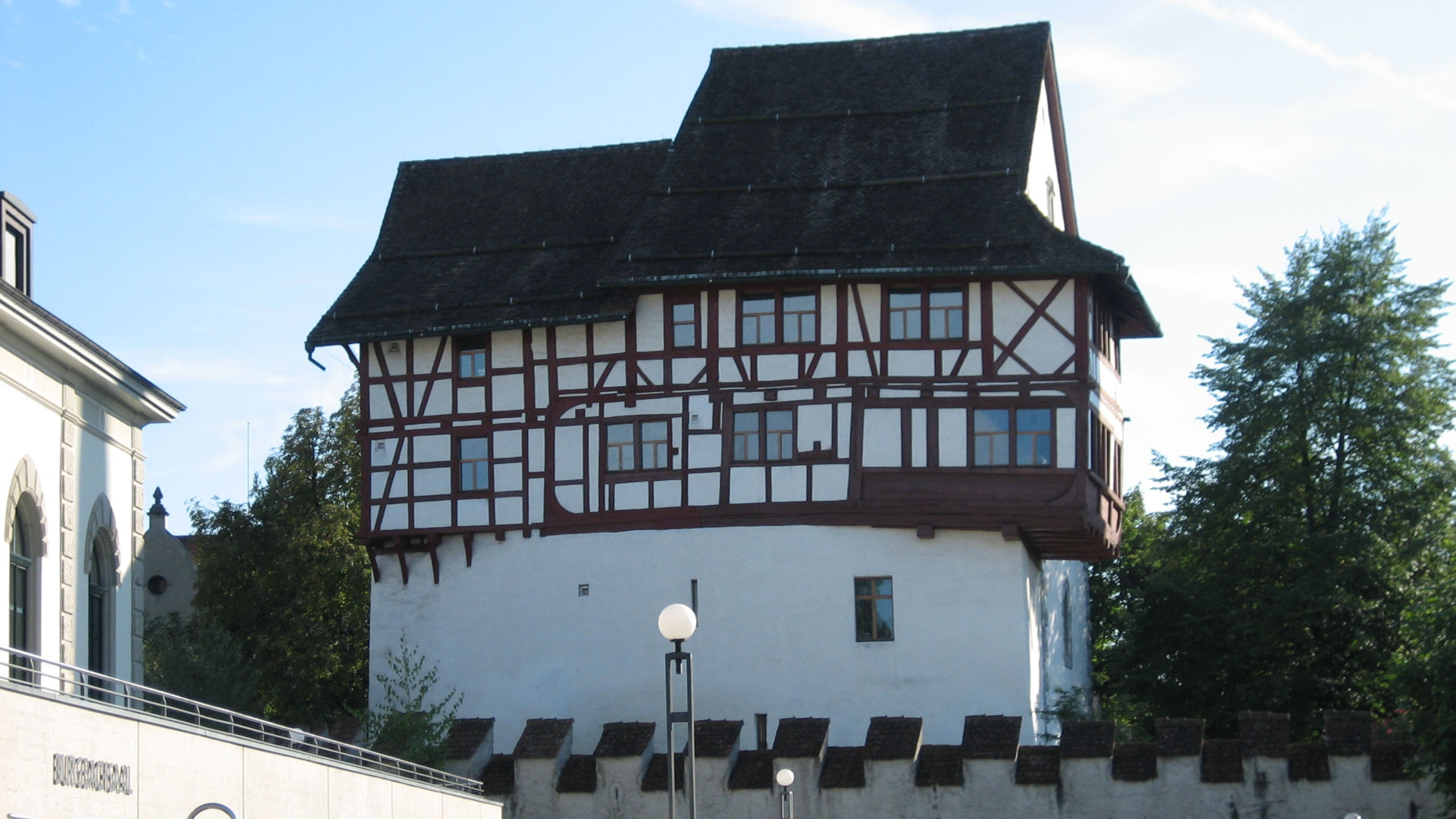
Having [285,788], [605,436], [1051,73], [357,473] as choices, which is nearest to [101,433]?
[285,788]

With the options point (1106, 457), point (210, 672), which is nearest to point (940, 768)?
point (1106, 457)

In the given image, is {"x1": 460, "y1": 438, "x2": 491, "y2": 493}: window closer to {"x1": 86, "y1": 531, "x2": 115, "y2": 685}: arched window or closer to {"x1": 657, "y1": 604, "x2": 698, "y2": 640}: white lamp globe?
{"x1": 86, "y1": 531, "x2": 115, "y2": 685}: arched window

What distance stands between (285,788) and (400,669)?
18.1 metres

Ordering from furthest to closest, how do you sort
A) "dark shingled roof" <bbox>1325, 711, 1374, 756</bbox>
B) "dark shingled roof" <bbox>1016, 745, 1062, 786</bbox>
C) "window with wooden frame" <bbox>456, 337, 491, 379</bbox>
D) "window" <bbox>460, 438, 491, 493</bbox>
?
"window with wooden frame" <bbox>456, 337, 491, 379</bbox>, "window" <bbox>460, 438, 491, 493</bbox>, "dark shingled roof" <bbox>1016, 745, 1062, 786</bbox>, "dark shingled roof" <bbox>1325, 711, 1374, 756</bbox>

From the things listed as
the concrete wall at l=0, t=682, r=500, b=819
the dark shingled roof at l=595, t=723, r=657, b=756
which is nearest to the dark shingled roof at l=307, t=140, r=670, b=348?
the dark shingled roof at l=595, t=723, r=657, b=756

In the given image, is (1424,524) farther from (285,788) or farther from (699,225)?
(285,788)

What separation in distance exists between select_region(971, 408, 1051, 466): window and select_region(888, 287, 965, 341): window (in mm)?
1596

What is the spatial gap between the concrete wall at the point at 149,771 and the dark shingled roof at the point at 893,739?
11.4 meters

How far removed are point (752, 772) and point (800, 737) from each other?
38.3 inches

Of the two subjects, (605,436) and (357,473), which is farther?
(357,473)

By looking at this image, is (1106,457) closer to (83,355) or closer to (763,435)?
(763,435)

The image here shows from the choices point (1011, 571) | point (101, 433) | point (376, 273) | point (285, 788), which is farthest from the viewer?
point (376, 273)

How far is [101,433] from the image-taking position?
30.9 metres

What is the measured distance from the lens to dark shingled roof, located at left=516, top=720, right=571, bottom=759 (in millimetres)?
39188
